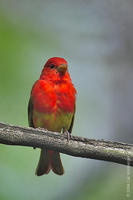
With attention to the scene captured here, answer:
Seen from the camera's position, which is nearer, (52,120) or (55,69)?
(52,120)

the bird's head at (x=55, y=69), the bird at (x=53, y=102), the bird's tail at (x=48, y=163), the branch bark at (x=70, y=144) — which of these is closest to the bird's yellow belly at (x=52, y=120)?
the bird at (x=53, y=102)

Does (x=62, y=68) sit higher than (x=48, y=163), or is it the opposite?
(x=62, y=68)

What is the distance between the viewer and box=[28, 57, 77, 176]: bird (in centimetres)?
408

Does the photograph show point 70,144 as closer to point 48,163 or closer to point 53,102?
point 53,102

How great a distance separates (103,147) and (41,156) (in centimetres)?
187

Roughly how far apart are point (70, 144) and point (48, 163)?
1822mm

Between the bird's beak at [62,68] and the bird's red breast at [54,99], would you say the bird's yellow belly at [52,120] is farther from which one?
the bird's beak at [62,68]

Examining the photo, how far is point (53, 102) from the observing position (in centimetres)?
406

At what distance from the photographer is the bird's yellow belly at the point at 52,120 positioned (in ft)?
13.4

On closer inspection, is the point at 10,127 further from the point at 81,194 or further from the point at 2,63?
the point at 2,63

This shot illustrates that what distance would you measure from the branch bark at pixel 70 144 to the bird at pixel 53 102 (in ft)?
4.70

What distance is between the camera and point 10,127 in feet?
8.63

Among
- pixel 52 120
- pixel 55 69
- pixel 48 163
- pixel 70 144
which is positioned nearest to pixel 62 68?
pixel 55 69

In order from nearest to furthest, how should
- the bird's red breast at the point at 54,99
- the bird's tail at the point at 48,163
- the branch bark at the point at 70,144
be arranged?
the branch bark at the point at 70,144, the bird's red breast at the point at 54,99, the bird's tail at the point at 48,163
